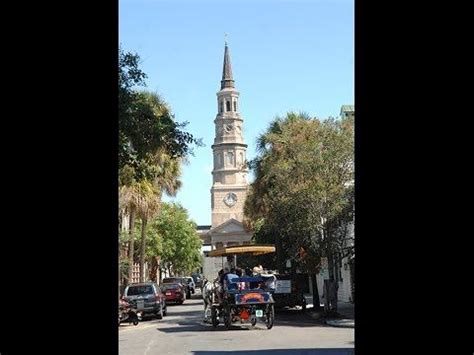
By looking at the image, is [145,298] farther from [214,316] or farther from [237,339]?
[237,339]

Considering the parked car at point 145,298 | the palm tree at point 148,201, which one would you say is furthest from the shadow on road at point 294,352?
the palm tree at point 148,201

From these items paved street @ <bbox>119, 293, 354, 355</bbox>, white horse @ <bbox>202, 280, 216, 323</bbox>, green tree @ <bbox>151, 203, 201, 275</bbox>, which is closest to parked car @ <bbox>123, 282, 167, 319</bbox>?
paved street @ <bbox>119, 293, 354, 355</bbox>

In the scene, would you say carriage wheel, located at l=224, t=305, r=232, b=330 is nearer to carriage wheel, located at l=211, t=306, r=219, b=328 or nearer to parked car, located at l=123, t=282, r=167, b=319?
carriage wheel, located at l=211, t=306, r=219, b=328

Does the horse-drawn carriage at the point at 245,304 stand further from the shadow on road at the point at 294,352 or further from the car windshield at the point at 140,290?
the car windshield at the point at 140,290

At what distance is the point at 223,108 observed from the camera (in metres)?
133

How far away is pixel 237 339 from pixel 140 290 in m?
10.5

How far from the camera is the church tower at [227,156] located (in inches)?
4973
